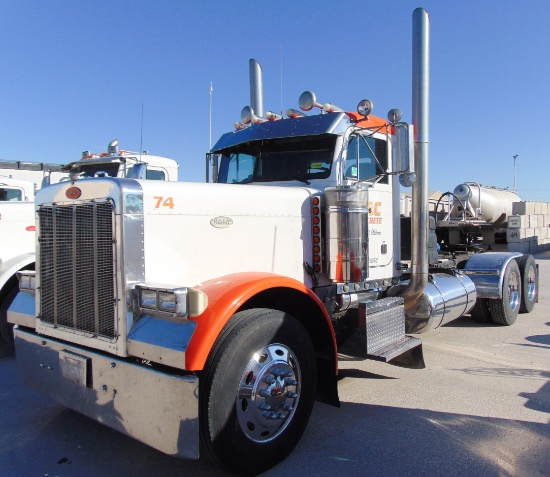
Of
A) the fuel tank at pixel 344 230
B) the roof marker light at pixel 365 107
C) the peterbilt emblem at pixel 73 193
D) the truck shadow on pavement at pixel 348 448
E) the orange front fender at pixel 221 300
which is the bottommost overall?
the truck shadow on pavement at pixel 348 448

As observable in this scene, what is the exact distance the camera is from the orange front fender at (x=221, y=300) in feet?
8.63

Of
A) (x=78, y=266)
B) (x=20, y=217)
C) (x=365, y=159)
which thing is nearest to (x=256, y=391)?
(x=78, y=266)

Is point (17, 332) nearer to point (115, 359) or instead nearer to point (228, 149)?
point (115, 359)

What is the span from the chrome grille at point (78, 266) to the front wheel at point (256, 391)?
2.48ft

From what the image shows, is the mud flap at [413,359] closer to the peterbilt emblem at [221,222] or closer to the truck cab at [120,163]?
the peterbilt emblem at [221,222]

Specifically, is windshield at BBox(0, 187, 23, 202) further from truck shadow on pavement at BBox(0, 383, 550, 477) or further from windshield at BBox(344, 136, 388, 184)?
windshield at BBox(344, 136, 388, 184)

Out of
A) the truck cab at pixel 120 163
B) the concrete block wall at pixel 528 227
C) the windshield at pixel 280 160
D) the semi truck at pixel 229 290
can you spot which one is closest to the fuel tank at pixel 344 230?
the semi truck at pixel 229 290

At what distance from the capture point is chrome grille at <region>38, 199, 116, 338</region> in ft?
9.84

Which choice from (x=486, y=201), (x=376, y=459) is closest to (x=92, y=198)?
(x=376, y=459)

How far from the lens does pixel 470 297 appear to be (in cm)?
648

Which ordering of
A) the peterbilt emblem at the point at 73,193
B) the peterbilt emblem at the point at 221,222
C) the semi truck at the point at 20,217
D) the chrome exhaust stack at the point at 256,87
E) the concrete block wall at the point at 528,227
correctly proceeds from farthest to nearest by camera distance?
the concrete block wall at the point at 528,227 < the chrome exhaust stack at the point at 256,87 < the semi truck at the point at 20,217 < the peterbilt emblem at the point at 221,222 < the peterbilt emblem at the point at 73,193

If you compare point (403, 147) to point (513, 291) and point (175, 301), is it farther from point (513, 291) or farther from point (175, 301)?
point (513, 291)

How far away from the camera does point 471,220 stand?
9.20 metres

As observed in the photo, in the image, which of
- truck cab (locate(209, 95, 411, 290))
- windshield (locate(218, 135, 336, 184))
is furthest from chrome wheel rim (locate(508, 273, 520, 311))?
windshield (locate(218, 135, 336, 184))
